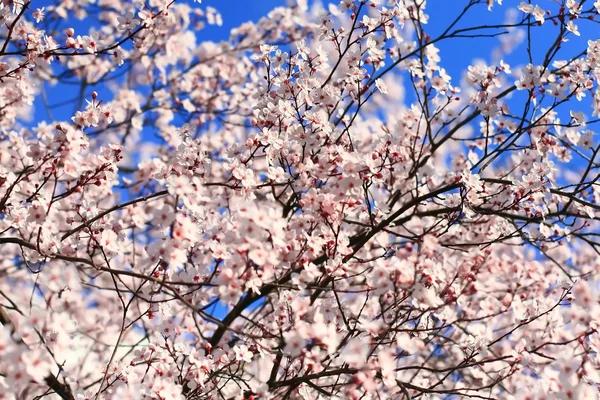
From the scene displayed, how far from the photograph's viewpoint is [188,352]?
148 inches

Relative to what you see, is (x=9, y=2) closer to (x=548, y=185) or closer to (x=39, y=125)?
(x=39, y=125)

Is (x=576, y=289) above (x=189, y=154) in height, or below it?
below

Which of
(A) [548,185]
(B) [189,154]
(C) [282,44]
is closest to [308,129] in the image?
(B) [189,154]

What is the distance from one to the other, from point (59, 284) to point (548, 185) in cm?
340

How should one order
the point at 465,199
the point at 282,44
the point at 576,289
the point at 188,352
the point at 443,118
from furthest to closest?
the point at 282,44 < the point at 443,118 < the point at 465,199 < the point at 188,352 < the point at 576,289

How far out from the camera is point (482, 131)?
532 cm

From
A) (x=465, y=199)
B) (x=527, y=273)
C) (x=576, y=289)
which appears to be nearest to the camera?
(x=576, y=289)

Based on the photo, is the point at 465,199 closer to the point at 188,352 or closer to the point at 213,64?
the point at 188,352

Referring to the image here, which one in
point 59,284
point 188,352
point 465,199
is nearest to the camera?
point 59,284

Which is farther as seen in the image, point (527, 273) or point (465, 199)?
point (527, 273)

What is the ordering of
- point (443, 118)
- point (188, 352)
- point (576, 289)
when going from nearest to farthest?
point (576, 289) < point (188, 352) < point (443, 118)

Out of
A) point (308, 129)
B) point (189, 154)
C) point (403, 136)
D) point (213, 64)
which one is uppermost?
point (213, 64)

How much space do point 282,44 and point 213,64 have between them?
3.62 ft

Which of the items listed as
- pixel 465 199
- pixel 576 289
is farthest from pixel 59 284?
pixel 576 289
